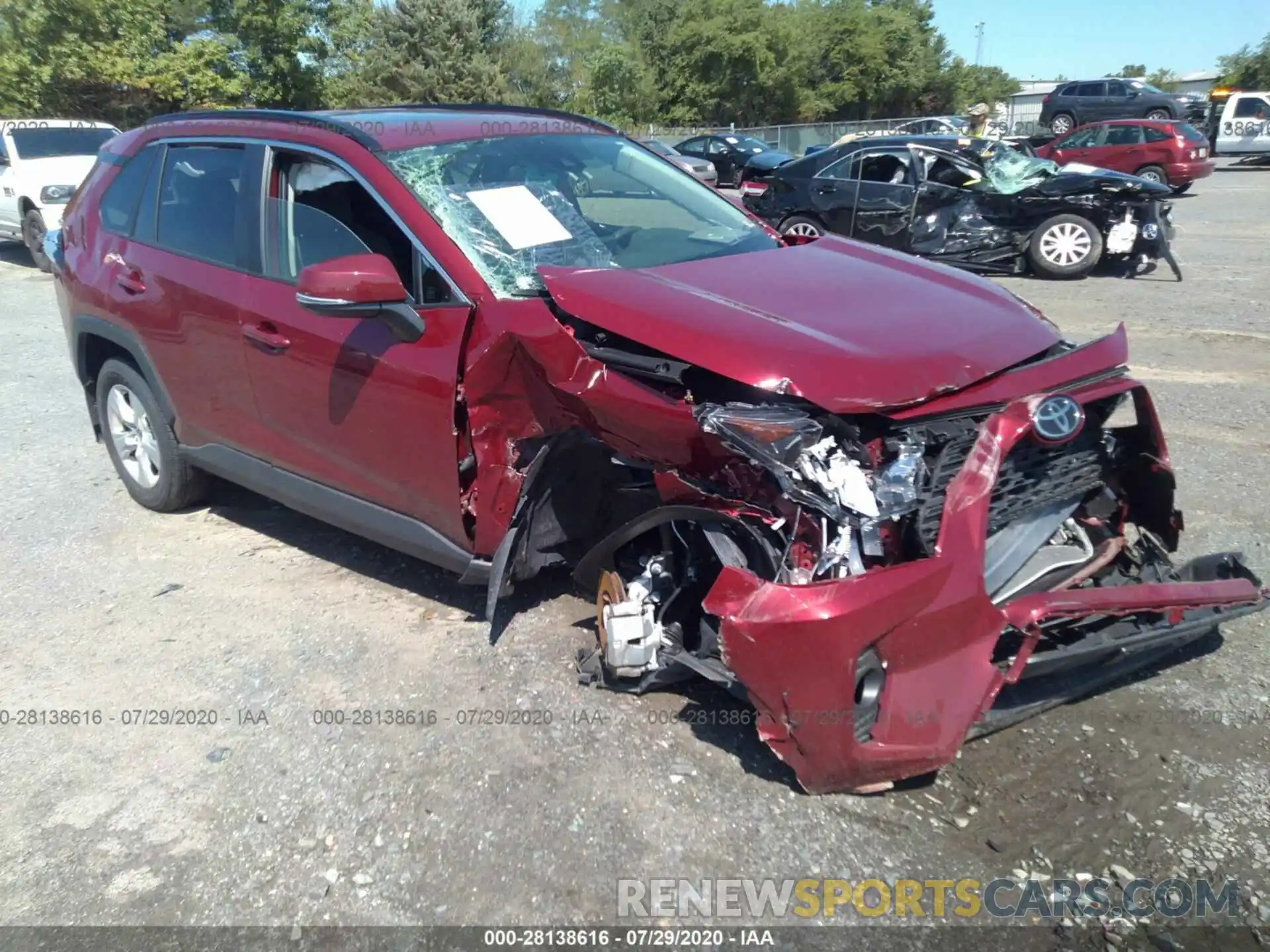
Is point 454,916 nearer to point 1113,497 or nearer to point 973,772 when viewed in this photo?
point 973,772

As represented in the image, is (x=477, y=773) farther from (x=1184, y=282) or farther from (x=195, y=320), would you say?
(x=1184, y=282)

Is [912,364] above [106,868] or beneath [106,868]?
above

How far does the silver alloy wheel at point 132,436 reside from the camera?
4.96 meters

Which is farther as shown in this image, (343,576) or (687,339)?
(343,576)

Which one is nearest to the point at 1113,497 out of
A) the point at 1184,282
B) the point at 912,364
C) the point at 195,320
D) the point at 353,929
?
the point at 912,364

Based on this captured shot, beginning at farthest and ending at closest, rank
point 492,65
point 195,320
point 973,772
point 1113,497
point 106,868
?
point 492,65
point 195,320
point 1113,497
point 973,772
point 106,868

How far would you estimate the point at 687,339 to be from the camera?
9.41 ft

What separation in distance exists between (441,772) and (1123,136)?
2177 centimetres

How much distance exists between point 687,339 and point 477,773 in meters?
1.46

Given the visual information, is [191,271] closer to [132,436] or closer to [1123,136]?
[132,436]

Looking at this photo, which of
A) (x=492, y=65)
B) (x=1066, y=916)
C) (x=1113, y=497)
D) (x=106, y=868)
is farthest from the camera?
(x=492, y=65)

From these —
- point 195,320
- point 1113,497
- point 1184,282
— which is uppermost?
point 195,320

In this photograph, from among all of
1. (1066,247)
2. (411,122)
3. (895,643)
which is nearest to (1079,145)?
(1066,247)

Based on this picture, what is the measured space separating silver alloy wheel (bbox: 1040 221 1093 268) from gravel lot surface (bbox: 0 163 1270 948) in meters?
6.62
